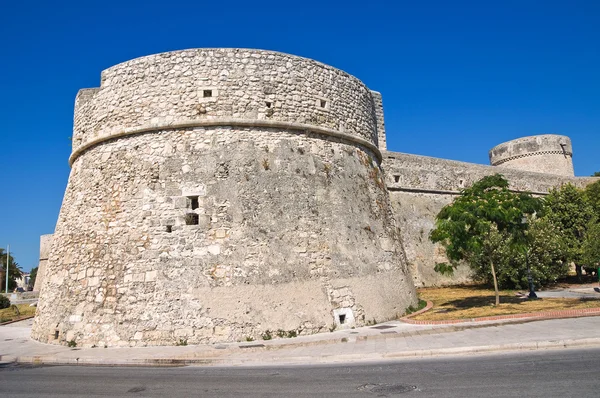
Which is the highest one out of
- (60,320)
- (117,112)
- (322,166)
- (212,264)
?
(117,112)

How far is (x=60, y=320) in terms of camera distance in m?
10.6

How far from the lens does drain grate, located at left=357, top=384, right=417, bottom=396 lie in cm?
539

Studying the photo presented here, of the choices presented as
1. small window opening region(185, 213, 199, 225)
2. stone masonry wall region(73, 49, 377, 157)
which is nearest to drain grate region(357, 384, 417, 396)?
small window opening region(185, 213, 199, 225)

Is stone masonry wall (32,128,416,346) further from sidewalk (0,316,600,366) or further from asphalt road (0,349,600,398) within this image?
asphalt road (0,349,600,398)

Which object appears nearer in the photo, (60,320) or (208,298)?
(208,298)

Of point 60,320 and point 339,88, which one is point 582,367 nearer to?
point 339,88

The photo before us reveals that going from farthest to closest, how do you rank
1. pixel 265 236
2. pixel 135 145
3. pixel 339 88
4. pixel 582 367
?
1. pixel 339 88
2. pixel 135 145
3. pixel 265 236
4. pixel 582 367

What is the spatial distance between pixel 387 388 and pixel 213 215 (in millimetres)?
6202

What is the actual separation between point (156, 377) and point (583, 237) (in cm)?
2109

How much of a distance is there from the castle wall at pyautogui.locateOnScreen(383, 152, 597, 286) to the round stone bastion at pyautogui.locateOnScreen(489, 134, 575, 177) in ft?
38.1

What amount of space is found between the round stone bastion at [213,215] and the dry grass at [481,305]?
125cm

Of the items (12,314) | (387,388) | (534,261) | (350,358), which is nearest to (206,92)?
(350,358)

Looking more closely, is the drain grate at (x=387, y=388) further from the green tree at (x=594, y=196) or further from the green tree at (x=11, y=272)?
the green tree at (x=11, y=272)

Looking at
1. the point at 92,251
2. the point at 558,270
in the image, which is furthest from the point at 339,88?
the point at 558,270
